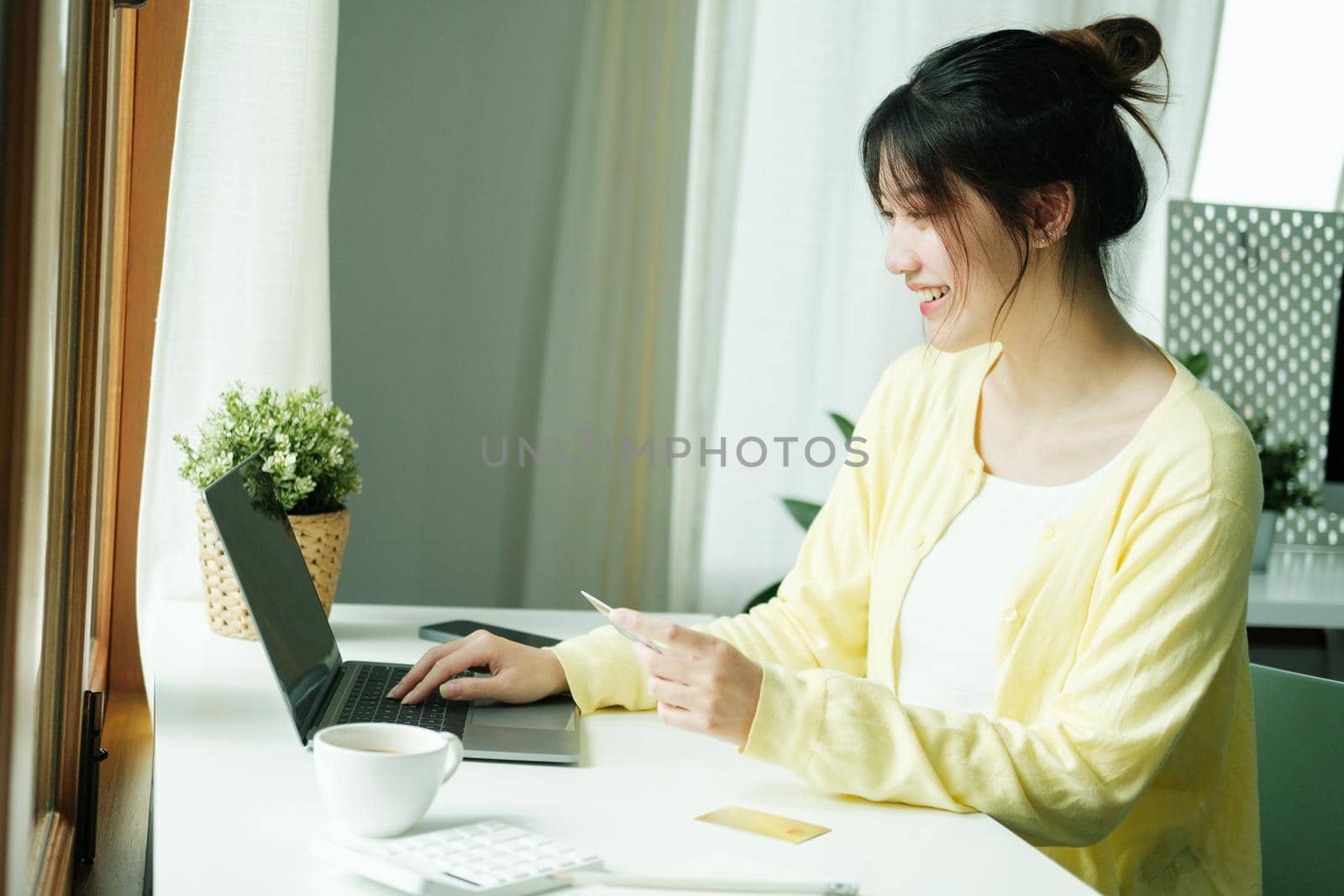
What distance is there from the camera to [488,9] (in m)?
2.43

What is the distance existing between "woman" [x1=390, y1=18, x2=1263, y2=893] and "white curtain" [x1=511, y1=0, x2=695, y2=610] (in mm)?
1113

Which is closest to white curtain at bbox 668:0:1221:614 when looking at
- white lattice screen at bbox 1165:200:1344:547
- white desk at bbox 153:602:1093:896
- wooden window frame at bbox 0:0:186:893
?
white lattice screen at bbox 1165:200:1344:547

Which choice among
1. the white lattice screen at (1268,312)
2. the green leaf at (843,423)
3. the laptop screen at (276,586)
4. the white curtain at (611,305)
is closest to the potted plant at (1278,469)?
the white lattice screen at (1268,312)

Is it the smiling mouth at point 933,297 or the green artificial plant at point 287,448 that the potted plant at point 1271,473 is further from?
the green artificial plant at point 287,448

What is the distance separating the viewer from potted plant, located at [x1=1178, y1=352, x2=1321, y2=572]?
2.37 metres

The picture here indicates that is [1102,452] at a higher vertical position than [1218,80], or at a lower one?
lower

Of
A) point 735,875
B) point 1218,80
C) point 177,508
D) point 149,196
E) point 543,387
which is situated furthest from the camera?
point 1218,80

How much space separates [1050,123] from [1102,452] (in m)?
0.29

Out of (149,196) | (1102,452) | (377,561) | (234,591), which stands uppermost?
(149,196)

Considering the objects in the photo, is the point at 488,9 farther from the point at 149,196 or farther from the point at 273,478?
the point at 273,478

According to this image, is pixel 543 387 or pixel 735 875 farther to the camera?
pixel 543 387

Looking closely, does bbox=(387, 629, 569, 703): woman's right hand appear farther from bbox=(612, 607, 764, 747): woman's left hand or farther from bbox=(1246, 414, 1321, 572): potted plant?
bbox=(1246, 414, 1321, 572): potted plant

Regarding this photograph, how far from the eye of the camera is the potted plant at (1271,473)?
7.78 feet

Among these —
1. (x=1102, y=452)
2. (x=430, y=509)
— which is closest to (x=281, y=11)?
(x=430, y=509)
